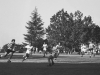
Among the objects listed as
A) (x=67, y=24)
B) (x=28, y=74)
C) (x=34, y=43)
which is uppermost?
(x=67, y=24)

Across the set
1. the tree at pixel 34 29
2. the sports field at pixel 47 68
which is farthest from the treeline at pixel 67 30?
the sports field at pixel 47 68

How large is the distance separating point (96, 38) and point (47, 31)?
99.2 ft

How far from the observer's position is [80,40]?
90188 mm

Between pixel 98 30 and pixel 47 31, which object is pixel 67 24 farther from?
pixel 98 30

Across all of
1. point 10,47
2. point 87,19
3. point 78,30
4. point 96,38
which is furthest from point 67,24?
point 10,47

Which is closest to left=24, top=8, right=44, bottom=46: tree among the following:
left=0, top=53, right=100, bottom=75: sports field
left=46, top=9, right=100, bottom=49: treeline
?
left=46, top=9, right=100, bottom=49: treeline

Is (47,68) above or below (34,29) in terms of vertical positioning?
below

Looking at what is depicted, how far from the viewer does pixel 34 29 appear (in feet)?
332

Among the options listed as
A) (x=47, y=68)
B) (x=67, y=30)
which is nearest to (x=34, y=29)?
(x=67, y=30)

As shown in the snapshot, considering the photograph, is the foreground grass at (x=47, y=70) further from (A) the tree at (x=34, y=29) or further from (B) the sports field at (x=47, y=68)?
(A) the tree at (x=34, y=29)

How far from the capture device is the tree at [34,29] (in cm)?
9964

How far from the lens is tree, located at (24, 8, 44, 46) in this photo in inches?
3923

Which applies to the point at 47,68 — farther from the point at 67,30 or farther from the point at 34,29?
the point at 34,29

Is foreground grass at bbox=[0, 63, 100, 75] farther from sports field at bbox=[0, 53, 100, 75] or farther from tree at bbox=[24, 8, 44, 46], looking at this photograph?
tree at bbox=[24, 8, 44, 46]
